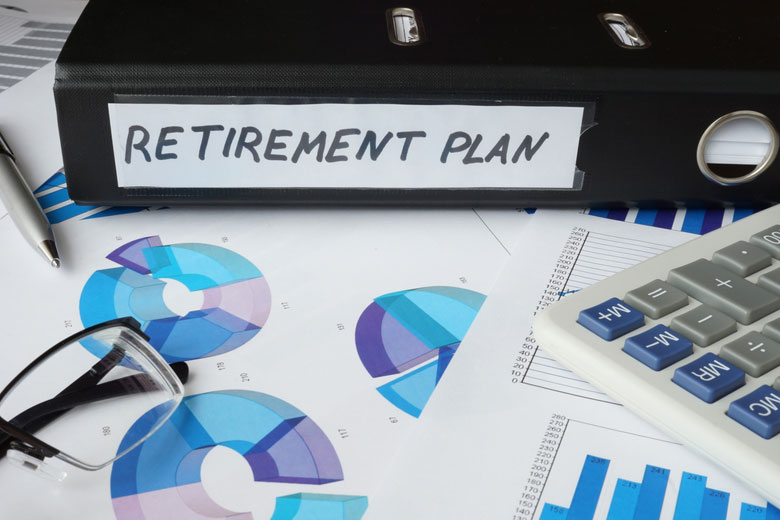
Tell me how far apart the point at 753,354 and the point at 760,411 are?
0.10ft

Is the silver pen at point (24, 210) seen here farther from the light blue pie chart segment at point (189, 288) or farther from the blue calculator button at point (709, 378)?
the blue calculator button at point (709, 378)

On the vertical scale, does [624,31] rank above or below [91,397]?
above

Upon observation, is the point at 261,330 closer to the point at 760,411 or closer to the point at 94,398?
the point at 94,398

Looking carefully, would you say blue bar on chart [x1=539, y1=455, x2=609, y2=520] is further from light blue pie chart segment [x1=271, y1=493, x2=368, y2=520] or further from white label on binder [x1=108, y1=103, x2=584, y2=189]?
white label on binder [x1=108, y1=103, x2=584, y2=189]

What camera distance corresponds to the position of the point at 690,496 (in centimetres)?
29

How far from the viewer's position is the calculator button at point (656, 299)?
1.12 ft

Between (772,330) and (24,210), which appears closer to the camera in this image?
(772,330)

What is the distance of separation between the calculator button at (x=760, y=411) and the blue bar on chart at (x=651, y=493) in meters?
0.03

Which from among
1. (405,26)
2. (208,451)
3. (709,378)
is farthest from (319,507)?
(405,26)

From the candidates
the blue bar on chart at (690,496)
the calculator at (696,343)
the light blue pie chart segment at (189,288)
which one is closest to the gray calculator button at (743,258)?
the calculator at (696,343)

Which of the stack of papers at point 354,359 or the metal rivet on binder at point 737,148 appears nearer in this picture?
the stack of papers at point 354,359

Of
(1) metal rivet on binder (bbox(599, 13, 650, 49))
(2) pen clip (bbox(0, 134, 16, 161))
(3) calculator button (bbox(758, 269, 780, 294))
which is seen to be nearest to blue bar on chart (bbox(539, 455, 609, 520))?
→ (3) calculator button (bbox(758, 269, 780, 294))

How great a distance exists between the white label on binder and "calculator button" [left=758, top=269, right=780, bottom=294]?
12cm

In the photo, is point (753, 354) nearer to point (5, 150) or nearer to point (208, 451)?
point (208, 451)
